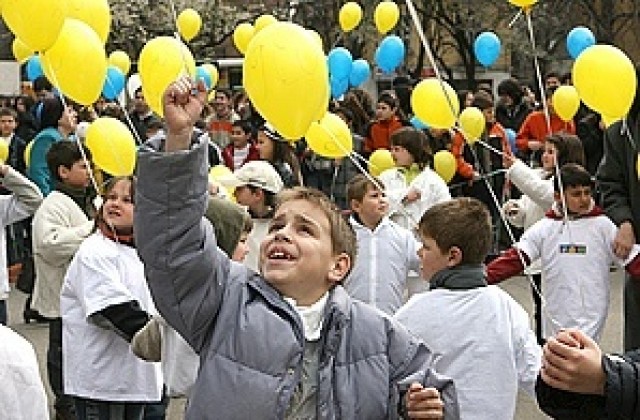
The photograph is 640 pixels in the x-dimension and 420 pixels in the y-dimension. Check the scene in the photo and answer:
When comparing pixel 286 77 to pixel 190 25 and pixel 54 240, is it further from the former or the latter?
pixel 190 25

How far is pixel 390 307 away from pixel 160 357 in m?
2.43

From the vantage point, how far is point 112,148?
214 inches

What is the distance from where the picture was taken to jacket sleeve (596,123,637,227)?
18.5 feet

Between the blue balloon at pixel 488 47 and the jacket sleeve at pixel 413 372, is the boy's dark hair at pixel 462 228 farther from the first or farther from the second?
the blue balloon at pixel 488 47

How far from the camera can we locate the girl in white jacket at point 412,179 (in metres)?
7.54

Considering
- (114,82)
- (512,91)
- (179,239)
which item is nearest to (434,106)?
(114,82)

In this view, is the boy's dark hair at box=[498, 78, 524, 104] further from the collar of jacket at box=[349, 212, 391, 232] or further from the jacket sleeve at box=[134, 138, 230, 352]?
the jacket sleeve at box=[134, 138, 230, 352]

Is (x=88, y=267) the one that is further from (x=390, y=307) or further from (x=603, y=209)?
(x=603, y=209)

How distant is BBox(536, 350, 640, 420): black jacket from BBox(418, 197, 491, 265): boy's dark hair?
5.41ft

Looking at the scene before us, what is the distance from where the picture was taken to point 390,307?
6055mm

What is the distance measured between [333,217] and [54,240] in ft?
11.2

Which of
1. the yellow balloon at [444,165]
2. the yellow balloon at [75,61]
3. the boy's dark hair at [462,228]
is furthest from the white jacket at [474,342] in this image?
the yellow balloon at [444,165]

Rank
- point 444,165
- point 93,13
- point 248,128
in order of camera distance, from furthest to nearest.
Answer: point 248,128, point 444,165, point 93,13

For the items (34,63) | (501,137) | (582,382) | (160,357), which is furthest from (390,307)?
(34,63)
